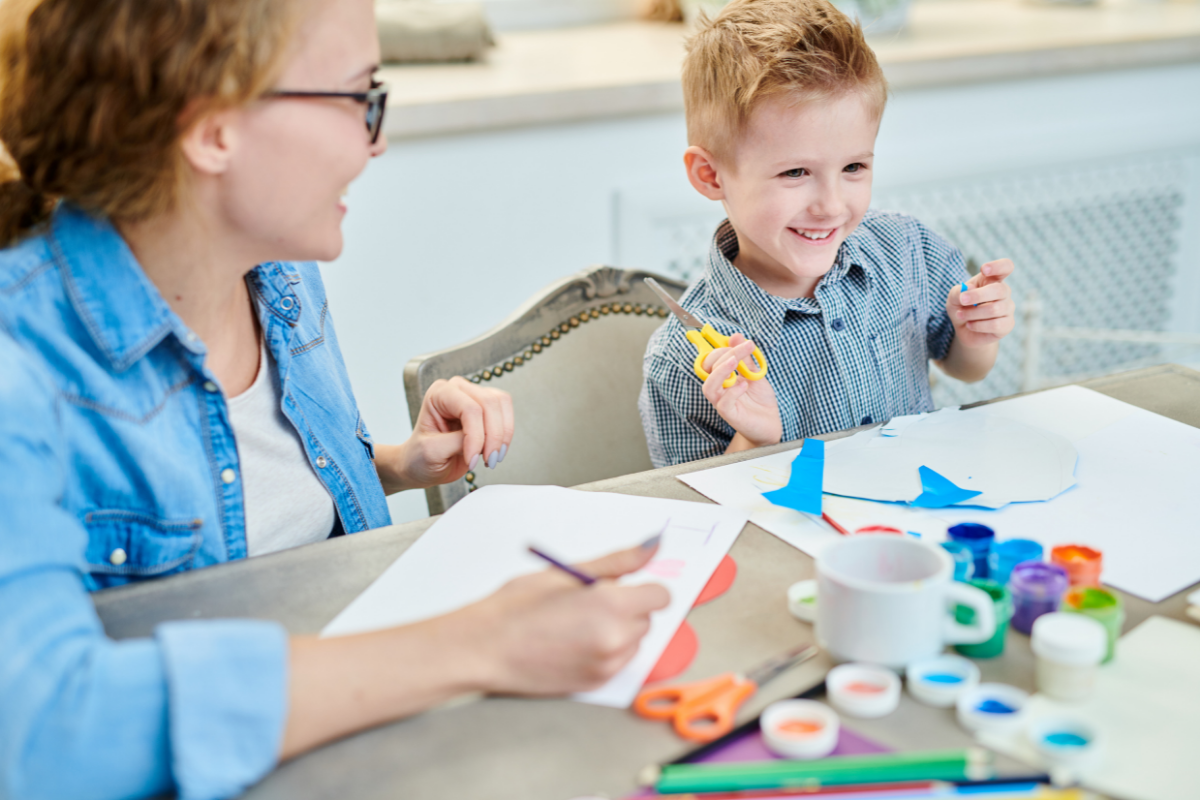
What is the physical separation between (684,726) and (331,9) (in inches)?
21.5

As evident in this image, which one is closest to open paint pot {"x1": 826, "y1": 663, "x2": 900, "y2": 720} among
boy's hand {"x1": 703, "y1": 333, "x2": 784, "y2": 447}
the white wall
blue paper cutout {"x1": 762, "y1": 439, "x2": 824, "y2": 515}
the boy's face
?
blue paper cutout {"x1": 762, "y1": 439, "x2": 824, "y2": 515}

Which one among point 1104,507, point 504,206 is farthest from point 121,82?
point 504,206

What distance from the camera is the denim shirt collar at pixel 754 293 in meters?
1.17

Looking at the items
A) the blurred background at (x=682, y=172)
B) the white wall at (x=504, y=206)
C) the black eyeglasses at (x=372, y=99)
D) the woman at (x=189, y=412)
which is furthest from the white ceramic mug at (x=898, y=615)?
the white wall at (x=504, y=206)

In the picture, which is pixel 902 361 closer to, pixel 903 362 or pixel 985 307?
pixel 903 362

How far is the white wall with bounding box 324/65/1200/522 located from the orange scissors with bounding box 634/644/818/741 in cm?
127

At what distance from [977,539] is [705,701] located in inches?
10.2

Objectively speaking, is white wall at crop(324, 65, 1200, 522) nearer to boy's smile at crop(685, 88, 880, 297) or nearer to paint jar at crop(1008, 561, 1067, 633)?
boy's smile at crop(685, 88, 880, 297)

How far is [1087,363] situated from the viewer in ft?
8.33

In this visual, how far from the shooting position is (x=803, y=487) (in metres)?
0.87

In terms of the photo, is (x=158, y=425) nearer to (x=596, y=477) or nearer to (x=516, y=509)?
(x=516, y=509)

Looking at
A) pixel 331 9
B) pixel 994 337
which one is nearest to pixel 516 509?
pixel 331 9

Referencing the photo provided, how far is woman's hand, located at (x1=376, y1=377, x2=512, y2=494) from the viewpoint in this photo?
96cm

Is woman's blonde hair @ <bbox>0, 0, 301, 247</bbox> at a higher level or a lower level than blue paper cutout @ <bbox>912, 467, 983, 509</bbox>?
higher
